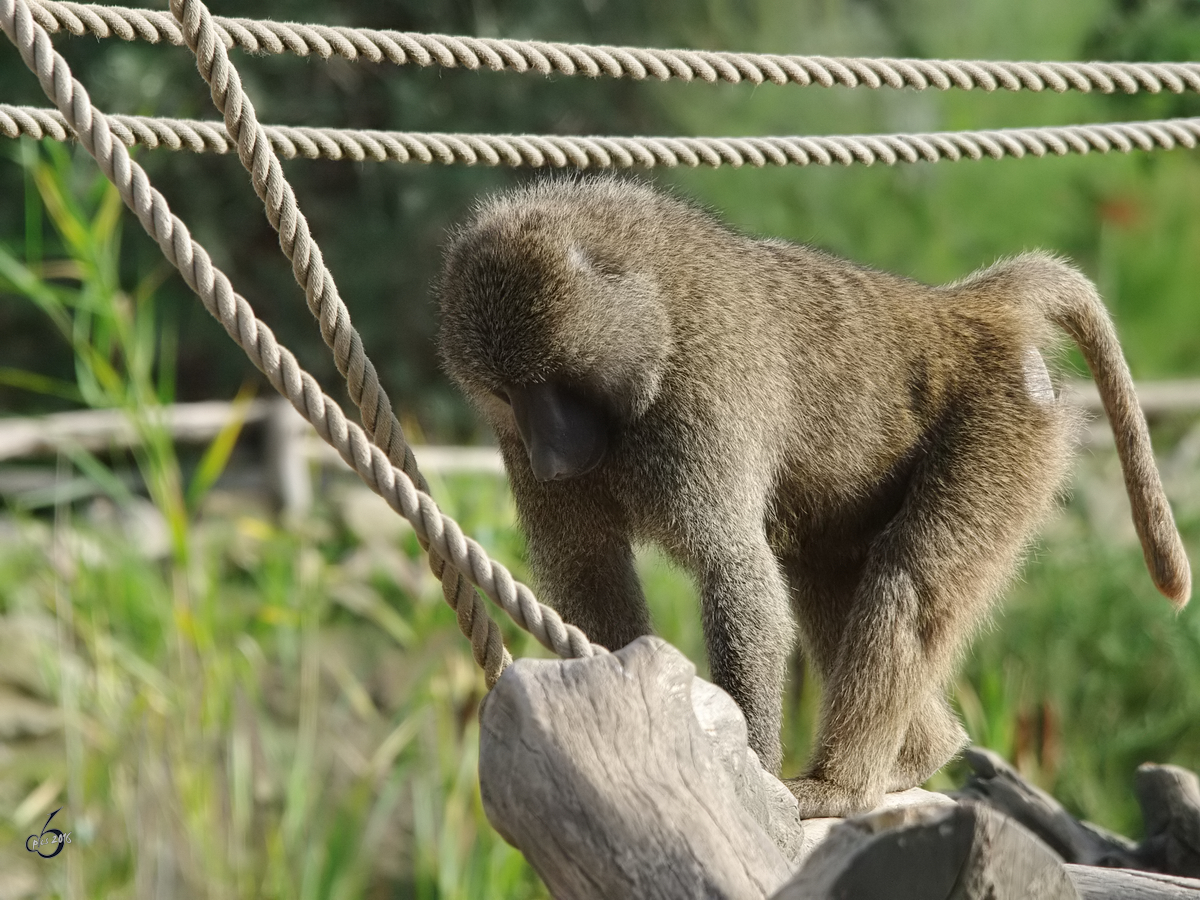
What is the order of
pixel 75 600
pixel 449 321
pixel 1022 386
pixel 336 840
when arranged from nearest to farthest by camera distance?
pixel 449 321
pixel 1022 386
pixel 336 840
pixel 75 600

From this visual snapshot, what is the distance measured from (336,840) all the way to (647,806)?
2691 millimetres

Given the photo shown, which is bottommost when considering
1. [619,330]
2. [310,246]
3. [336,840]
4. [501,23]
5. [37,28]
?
[336,840]

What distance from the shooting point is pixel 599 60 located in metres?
2.43

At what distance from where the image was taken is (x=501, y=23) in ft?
28.3

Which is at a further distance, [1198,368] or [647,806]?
[1198,368]

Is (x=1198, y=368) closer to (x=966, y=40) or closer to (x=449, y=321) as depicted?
(x=966, y=40)

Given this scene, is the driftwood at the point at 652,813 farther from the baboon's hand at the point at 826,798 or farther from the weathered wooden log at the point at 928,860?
the baboon's hand at the point at 826,798

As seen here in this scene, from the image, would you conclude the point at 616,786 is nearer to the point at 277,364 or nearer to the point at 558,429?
the point at 277,364

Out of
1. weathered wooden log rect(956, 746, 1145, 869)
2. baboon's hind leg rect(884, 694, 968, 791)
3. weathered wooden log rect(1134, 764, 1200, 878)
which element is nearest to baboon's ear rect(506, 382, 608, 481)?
baboon's hind leg rect(884, 694, 968, 791)

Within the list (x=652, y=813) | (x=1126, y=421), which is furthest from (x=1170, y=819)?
(x=652, y=813)

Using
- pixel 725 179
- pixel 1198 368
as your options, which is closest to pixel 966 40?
pixel 725 179

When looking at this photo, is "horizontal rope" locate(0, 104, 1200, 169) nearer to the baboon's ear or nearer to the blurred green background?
the baboon's ear

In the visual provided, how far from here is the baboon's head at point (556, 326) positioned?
8.03 feet

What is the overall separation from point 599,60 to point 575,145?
0.18m
